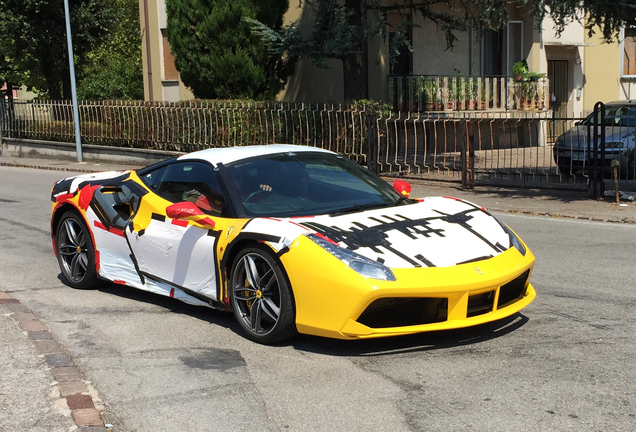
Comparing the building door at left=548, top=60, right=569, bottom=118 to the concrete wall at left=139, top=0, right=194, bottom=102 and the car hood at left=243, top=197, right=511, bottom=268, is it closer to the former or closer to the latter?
the concrete wall at left=139, top=0, right=194, bottom=102

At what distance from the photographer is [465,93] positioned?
24.0 meters

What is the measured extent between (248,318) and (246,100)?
55.3 ft

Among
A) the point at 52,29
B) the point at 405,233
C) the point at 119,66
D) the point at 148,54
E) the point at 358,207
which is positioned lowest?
the point at 405,233

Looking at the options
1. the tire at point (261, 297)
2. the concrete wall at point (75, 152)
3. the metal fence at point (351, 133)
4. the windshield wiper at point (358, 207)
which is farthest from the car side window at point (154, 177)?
the concrete wall at point (75, 152)

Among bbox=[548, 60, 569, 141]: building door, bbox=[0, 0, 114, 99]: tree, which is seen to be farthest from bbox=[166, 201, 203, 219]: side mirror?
bbox=[548, 60, 569, 141]: building door

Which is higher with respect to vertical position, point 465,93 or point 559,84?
point 559,84

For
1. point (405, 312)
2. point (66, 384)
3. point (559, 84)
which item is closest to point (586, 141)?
point (405, 312)

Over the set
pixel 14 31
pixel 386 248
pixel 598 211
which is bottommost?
pixel 598 211

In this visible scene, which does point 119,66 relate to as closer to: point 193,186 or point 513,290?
point 193,186

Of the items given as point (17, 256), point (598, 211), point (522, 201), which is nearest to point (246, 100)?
point (522, 201)

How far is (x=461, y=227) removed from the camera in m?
5.70

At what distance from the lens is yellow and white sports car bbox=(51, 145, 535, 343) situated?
504cm

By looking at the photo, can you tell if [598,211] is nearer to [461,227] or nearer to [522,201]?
[522,201]

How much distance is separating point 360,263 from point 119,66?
44052mm
